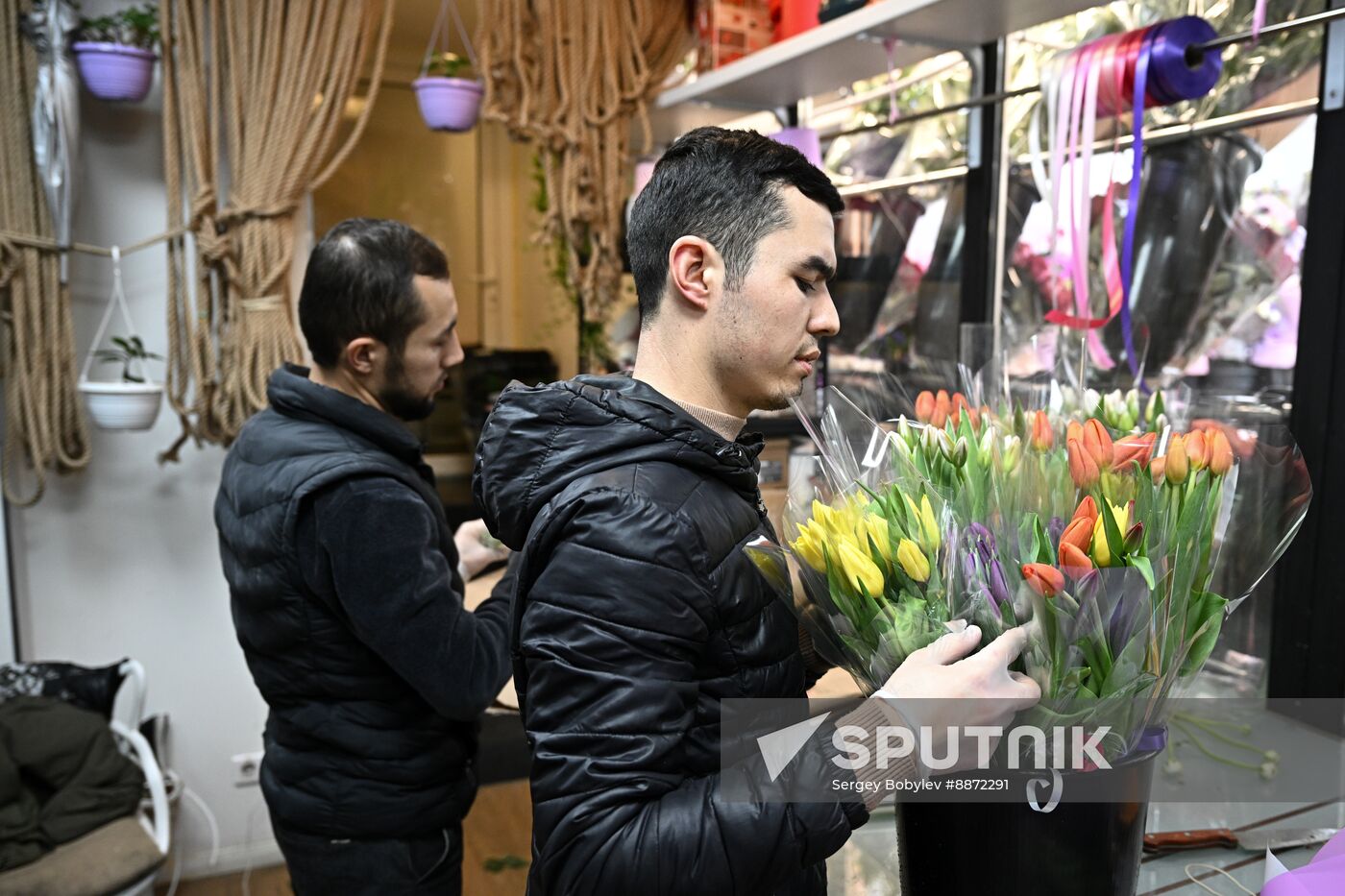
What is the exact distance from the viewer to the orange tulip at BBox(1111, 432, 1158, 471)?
2.97 feet

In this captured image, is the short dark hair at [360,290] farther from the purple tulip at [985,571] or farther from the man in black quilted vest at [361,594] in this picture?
the purple tulip at [985,571]

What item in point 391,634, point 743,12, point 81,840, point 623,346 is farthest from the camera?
point 623,346

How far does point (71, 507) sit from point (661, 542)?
2.60m

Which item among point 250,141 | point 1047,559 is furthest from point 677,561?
point 250,141

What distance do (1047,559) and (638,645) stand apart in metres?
0.34

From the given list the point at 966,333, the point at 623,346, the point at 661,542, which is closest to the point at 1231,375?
the point at 966,333

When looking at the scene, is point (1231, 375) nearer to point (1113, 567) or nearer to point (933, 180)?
point (933, 180)

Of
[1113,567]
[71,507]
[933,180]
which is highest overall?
[933,180]

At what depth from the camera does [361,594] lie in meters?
1.38

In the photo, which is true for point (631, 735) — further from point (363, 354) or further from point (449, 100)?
point (449, 100)

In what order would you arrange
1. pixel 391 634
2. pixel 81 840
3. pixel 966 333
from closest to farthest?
1. pixel 391 634
2. pixel 966 333
3. pixel 81 840

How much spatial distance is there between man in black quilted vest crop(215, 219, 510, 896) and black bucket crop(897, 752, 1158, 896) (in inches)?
32.0

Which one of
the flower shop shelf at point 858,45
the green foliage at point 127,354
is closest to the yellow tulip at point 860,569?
the flower shop shelf at point 858,45

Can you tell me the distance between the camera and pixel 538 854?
837 mm
